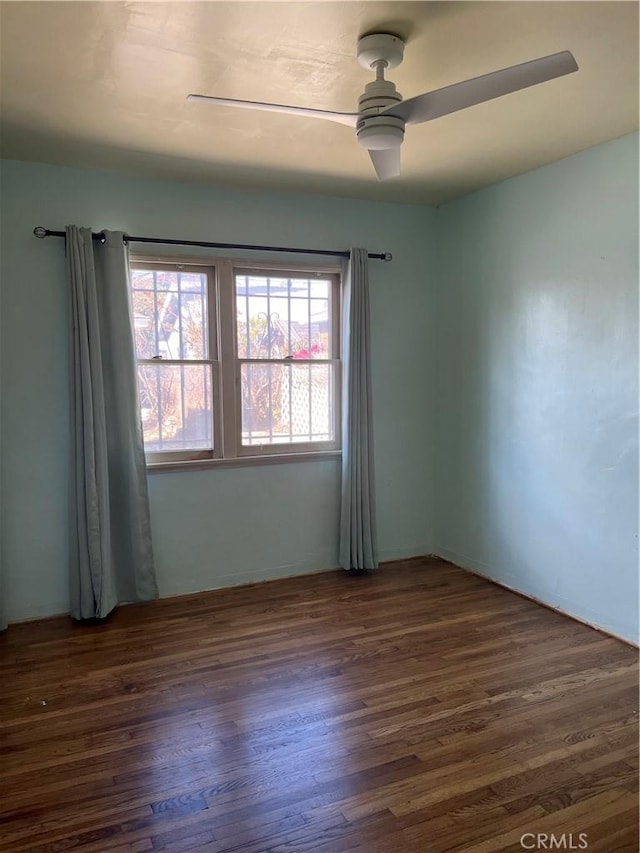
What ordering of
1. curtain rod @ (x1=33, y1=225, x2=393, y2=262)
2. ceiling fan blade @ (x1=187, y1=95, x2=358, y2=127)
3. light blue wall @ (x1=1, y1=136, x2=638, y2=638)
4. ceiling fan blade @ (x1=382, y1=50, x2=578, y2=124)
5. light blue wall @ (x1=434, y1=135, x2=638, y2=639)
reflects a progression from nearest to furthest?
ceiling fan blade @ (x1=382, y1=50, x2=578, y2=124), ceiling fan blade @ (x1=187, y1=95, x2=358, y2=127), light blue wall @ (x1=434, y1=135, x2=638, y2=639), light blue wall @ (x1=1, y1=136, x2=638, y2=638), curtain rod @ (x1=33, y1=225, x2=393, y2=262)

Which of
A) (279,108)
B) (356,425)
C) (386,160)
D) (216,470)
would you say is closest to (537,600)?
(356,425)

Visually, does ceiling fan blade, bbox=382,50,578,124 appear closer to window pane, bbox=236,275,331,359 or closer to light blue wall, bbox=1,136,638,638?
light blue wall, bbox=1,136,638,638

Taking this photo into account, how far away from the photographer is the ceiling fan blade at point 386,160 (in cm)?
248

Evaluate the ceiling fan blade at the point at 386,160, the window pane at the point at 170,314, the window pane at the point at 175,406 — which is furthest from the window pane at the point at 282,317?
the ceiling fan blade at the point at 386,160

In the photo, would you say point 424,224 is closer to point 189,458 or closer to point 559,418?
point 559,418

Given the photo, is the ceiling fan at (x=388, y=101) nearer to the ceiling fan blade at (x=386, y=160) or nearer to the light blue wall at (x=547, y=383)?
the ceiling fan blade at (x=386, y=160)

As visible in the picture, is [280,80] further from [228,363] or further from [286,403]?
[286,403]

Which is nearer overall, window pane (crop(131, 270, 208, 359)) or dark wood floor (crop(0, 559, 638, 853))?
dark wood floor (crop(0, 559, 638, 853))

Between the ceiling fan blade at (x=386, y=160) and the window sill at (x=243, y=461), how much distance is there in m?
2.15

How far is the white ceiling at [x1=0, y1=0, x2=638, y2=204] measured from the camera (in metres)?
2.04

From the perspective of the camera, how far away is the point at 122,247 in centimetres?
364

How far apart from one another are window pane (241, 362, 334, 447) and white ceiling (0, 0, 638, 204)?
4.34 feet

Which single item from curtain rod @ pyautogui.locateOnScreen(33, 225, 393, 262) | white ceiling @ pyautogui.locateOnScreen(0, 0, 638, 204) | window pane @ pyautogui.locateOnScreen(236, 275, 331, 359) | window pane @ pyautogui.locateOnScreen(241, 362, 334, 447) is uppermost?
white ceiling @ pyautogui.locateOnScreen(0, 0, 638, 204)

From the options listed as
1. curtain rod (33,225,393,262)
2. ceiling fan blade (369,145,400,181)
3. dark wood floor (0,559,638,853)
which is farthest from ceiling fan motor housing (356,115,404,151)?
dark wood floor (0,559,638,853)
